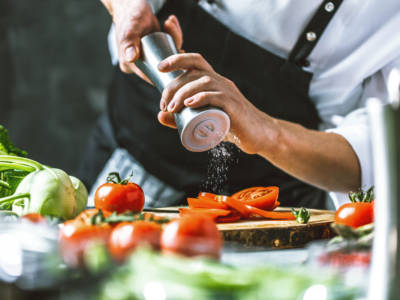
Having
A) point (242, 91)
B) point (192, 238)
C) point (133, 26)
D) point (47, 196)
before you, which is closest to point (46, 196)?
point (47, 196)

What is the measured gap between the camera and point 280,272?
431 millimetres

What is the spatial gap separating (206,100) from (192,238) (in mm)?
455

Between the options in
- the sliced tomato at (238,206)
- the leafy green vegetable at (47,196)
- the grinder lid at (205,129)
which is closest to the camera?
the leafy green vegetable at (47,196)

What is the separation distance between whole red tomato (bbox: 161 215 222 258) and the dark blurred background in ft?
7.37

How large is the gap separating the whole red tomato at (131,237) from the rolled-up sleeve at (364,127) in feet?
2.78

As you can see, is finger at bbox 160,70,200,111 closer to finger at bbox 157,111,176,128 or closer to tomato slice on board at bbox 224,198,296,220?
finger at bbox 157,111,176,128

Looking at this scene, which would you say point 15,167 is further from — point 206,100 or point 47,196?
point 206,100

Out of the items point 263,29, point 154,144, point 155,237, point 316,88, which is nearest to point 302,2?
point 263,29

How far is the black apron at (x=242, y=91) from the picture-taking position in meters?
1.35

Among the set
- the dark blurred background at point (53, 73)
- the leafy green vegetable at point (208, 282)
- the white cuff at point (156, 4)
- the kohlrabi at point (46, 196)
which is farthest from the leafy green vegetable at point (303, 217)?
the dark blurred background at point (53, 73)

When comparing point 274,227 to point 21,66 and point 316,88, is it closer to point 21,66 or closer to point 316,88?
point 316,88

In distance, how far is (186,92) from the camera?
2.97 ft

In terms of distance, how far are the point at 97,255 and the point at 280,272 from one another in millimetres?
167

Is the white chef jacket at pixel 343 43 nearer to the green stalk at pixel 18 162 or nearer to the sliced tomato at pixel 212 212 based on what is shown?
the sliced tomato at pixel 212 212
